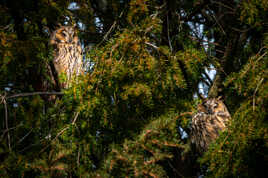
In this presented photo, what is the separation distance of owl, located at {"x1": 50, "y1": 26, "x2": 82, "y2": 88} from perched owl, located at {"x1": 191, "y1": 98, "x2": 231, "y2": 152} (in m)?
1.26

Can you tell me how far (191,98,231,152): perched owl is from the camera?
2.45 meters

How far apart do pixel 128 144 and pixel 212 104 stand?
127cm

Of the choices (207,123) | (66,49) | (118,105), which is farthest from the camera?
(66,49)

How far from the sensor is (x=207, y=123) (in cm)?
249

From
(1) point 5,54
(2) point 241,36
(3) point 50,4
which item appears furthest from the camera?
(2) point 241,36

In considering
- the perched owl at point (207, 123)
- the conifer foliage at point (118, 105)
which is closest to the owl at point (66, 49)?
the conifer foliage at point (118, 105)

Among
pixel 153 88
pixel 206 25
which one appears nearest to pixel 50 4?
pixel 153 88

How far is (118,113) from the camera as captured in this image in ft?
6.77

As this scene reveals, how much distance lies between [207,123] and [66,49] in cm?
159

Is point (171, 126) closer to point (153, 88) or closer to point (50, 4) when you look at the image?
point (153, 88)

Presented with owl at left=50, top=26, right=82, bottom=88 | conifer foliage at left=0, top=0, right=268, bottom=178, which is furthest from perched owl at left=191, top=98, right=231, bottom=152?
owl at left=50, top=26, right=82, bottom=88

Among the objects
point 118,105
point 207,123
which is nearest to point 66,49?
point 118,105

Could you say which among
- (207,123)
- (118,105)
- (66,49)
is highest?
(66,49)

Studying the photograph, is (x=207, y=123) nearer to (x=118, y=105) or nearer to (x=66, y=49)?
(x=118, y=105)
